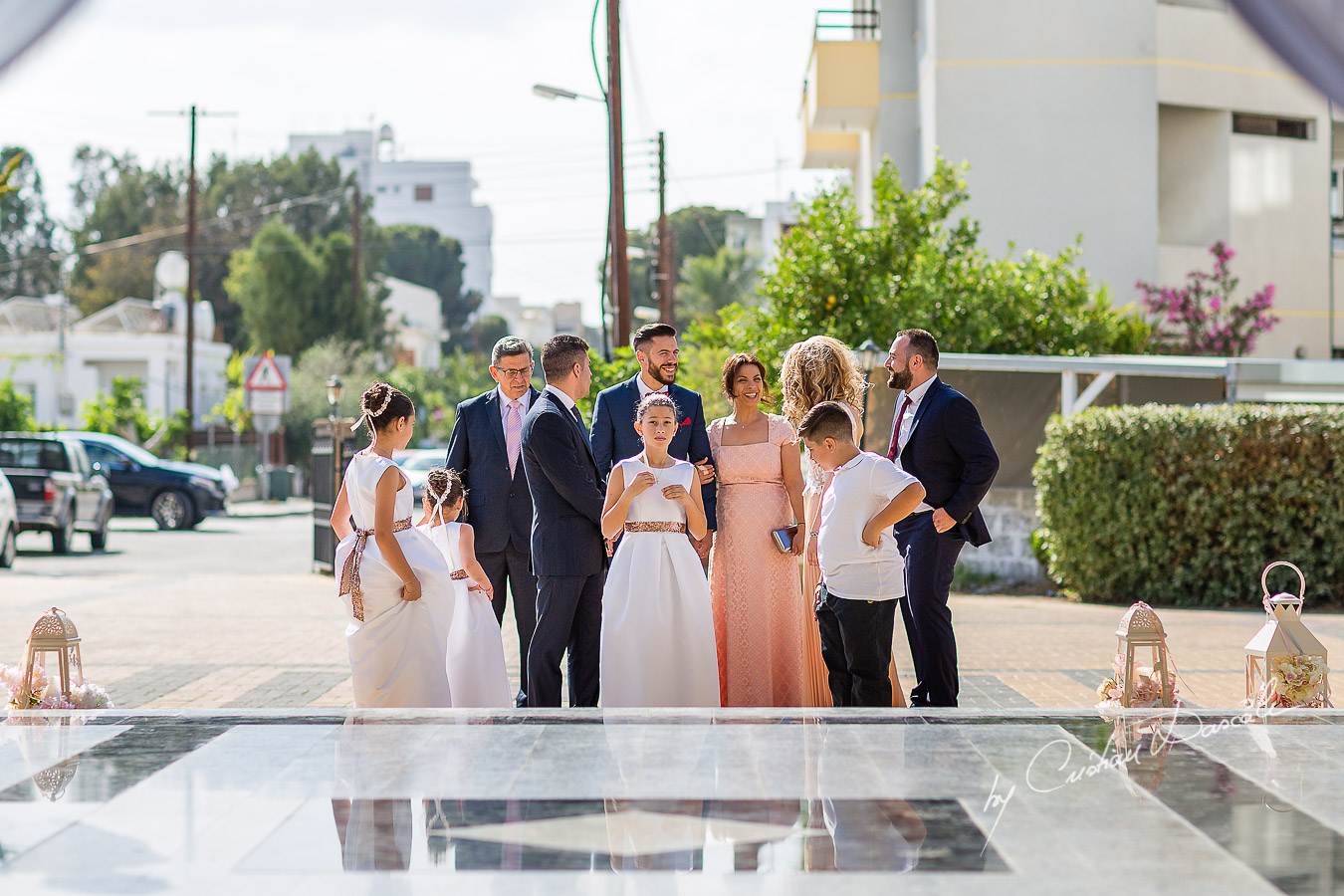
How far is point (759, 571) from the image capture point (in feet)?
21.6

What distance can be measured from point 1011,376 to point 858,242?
267cm

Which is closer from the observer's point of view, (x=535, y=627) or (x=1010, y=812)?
(x=1010, y=812)

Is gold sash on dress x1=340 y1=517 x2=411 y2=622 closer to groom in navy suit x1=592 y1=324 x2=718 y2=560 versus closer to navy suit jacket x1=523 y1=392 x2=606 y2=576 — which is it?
navy suit jacket x1=523 y1=392 x2=606 y2=576

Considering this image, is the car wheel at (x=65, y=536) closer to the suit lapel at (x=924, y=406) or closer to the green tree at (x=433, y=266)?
the suit lapel at (x=924, y=406)

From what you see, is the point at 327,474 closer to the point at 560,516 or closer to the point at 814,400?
the point at 560,516

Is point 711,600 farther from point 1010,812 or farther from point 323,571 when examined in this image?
point 323,571

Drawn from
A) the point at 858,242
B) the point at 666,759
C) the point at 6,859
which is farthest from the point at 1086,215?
the point at 6,859

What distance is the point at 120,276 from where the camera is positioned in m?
73.1

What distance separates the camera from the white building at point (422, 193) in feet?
360

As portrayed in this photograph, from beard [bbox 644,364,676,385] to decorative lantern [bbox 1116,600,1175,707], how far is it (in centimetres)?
240

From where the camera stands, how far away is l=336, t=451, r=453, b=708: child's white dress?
249 inches

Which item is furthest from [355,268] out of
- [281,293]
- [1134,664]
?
[1134,664]

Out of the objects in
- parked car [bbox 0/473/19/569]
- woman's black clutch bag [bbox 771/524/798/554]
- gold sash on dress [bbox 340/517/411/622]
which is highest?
woman's black clutch bag [bbox 771/524/798/554]

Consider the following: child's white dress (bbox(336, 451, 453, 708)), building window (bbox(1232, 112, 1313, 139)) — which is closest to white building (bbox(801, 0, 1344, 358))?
building window (bbox(1232, 112, 1313, 139))
